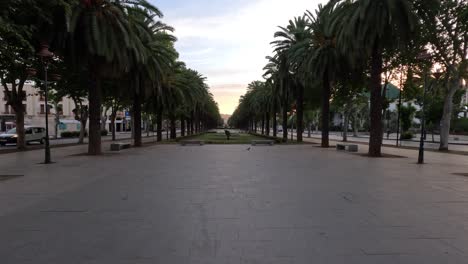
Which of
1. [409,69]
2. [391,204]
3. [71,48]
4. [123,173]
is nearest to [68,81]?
[71,48]

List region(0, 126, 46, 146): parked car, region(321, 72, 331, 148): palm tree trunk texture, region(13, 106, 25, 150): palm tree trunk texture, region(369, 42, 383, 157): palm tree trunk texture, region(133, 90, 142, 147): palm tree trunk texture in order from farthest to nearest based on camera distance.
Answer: region(0, 126, 46, 146): parked car, region(133, 90, 142, 147): palm tree trunk texture, region(321, 72, 331, 148): palm tree trunk texture, region(13, 106, 25, 150): palm tree trunk texture, region(369, 42, 383, 157): palm tree trunk texture

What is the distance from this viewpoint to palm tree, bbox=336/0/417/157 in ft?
61.1

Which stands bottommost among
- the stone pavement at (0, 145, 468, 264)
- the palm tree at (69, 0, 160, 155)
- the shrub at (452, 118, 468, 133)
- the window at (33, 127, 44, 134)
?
the stone pavement at (0, 145, 468, 264)

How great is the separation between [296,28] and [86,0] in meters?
20.8

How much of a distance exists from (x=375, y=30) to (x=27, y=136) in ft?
106

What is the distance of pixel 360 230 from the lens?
598 cm

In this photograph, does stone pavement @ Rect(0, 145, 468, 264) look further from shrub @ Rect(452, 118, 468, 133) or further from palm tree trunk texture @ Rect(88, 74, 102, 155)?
shrub @ Rect(452, 118, 468, 133)

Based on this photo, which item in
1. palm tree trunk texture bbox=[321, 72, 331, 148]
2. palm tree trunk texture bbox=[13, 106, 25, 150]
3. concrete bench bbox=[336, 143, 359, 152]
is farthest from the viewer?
palm tree trunk texture bbox=[321, 72, 331, 148]

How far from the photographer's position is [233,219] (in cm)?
668

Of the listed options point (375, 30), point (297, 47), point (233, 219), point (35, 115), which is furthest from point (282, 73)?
point (35, 115)

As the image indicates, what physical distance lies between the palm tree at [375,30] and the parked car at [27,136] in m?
29.4

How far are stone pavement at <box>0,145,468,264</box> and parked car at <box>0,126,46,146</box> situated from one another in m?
24.7

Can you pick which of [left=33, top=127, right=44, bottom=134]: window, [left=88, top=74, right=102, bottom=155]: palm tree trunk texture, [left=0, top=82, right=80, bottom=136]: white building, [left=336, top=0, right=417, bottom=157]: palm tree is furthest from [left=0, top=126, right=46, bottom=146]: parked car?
[left=0, top=82, right=80, bottom=136]: white building

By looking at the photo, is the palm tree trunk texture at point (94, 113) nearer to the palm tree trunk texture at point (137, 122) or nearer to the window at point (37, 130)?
the palm tree trunk texture at point (137, 122)
